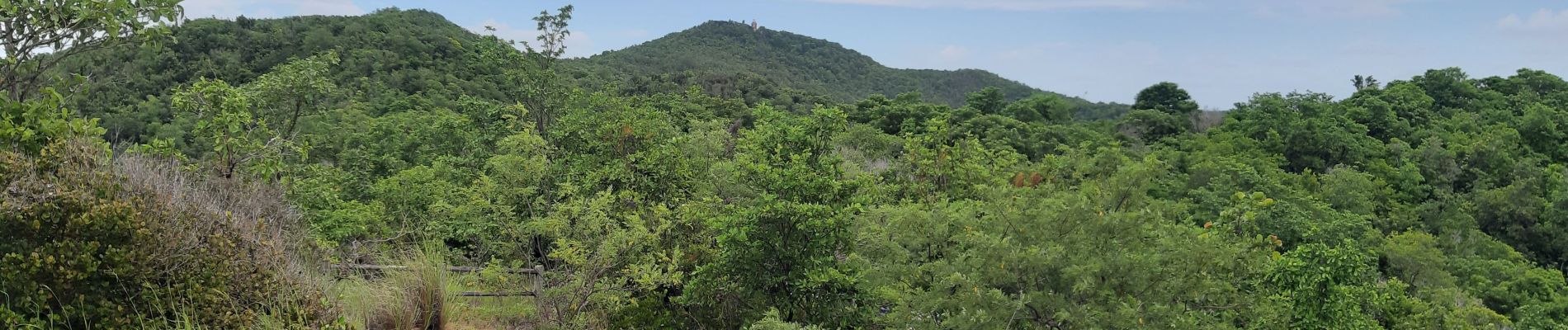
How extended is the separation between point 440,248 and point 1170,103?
43.6 m

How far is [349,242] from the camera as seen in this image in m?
8.84

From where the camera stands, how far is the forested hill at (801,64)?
86.6 meters

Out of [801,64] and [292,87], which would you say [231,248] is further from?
[801,64]

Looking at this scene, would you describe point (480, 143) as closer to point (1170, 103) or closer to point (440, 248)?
point (440, 248)

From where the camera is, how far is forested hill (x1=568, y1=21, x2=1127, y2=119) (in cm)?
8656

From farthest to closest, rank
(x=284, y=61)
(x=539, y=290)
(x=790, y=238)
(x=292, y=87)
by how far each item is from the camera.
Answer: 1. (x=284, y=61)
2. (x=292, y=87)
3. (x=539, y=290)
4. (x=790, y=238)

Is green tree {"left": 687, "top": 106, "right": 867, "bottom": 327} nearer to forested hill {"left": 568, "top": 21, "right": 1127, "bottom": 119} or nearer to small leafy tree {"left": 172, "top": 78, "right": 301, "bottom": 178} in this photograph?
small leafy tree {"left": 172, "top": 78, "right": 301, "bottom": 178}

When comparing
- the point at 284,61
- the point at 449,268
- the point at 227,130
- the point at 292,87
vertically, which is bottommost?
the point at 449,268

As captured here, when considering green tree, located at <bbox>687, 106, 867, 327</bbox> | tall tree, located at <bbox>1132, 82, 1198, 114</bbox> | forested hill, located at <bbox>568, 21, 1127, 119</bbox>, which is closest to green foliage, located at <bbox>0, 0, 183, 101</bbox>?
green tree, located at <bbox>687, 106, 867, 327</bbox>

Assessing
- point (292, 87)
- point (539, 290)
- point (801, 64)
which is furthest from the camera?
point (801, 64)

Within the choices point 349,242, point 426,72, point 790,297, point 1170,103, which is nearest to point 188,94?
point 349,242

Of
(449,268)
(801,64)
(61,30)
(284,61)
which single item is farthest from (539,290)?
(801,64)

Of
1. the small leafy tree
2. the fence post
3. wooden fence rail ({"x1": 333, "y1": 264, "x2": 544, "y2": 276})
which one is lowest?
the fence post

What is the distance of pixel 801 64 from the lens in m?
105
